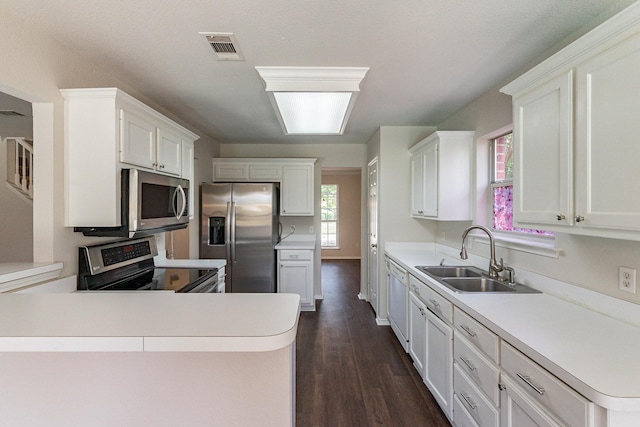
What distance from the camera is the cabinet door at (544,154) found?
1367mm

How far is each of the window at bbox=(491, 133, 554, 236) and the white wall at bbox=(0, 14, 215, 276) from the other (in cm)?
310

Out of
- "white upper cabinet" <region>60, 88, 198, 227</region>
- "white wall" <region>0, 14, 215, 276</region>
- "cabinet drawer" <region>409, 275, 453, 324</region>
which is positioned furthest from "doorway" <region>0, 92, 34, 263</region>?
"cabinet drawer" <region>409, 275, 453, 324</region>

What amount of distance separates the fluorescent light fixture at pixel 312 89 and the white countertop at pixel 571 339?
1.60 metres

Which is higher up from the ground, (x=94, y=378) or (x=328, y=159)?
(x=328, y=159)

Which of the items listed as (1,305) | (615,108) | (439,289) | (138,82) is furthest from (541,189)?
(138,82)

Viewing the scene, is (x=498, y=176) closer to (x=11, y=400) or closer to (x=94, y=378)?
(x=94, y=378)

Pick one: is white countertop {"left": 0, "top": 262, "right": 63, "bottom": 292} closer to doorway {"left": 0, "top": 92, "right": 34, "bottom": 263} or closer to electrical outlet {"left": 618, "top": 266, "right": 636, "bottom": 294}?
doorway {"left": 0, "top": 92, "right": 34, "bottom": 263}

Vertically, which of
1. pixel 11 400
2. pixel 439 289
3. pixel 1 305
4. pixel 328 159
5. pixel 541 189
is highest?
pixel 328 159

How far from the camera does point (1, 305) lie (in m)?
1.10

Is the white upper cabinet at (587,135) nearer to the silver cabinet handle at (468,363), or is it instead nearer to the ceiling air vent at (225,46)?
the silver cabinet handle at (468,363)

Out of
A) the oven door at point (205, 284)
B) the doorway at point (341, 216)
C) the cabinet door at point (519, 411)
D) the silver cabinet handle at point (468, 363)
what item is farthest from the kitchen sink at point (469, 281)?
the doorway at point (341, 216)

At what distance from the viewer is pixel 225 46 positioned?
1.80 m

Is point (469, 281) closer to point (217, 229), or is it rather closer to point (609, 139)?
point (609, 139)

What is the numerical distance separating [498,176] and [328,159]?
2.57 meters
